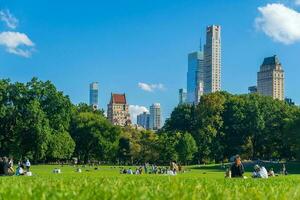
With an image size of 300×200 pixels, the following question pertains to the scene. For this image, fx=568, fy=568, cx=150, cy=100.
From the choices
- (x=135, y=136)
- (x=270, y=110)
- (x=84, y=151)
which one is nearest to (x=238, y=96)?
(x=270, y=110)

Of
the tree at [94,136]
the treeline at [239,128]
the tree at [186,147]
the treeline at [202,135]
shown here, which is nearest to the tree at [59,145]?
the treeline at [202,135]

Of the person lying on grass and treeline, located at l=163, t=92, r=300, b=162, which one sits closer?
the person lying on grass

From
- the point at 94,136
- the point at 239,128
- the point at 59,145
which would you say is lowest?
the point at 59,145

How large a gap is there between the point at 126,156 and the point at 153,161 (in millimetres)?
12655

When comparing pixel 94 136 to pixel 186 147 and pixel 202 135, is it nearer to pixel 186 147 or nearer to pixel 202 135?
pixel 186 147

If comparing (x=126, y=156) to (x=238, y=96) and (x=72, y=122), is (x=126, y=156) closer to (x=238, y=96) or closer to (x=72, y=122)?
(x=72, y=122)

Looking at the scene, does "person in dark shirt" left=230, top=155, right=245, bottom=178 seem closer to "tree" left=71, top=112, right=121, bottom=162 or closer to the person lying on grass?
the person lying on grass

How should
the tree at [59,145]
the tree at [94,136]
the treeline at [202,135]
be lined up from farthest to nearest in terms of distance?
the tree at [94,136]
the treeline at [202,135]
the tree at [59,145]

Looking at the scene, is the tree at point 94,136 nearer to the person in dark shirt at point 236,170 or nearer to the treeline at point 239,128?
the treeline at point 239,128

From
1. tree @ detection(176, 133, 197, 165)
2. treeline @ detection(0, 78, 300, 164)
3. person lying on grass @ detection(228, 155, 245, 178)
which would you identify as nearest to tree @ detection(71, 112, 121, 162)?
treeline @ detection(0, 78, 300, 164)

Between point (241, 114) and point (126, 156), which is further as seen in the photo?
point (126, 156)

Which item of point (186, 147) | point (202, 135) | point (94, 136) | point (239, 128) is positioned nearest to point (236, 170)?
point (186, 147)

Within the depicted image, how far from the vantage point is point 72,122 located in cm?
11900


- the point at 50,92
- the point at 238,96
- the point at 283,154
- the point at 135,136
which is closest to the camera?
the point at 50,92
